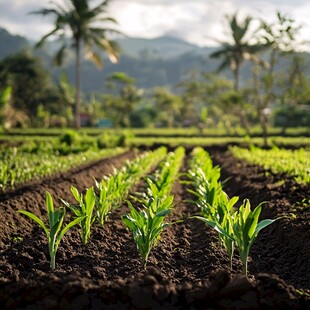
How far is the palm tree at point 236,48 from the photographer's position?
3469 centimetres

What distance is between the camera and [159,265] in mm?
4293

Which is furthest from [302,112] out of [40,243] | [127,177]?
[40,243]

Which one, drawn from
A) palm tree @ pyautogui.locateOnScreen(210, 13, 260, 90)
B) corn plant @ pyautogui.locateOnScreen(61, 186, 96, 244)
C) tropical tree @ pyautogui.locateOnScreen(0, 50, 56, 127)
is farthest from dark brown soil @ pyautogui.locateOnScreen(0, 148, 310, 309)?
tropical tree @ pyautogui.locateOnScreen(0, 50, 56, 127)

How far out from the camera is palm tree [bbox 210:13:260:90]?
34688 mm

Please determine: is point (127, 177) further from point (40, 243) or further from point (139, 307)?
point (139, 307)

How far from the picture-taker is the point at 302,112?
42281mm

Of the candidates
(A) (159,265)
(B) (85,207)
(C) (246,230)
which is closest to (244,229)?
(C) (246,230)

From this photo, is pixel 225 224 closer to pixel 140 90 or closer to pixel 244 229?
pixel 244 229

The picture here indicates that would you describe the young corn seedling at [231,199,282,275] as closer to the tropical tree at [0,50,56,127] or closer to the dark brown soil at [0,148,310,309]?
the dark brown soil at [0,148,310,309]

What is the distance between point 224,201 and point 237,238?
68 cm

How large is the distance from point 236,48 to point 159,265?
108ft

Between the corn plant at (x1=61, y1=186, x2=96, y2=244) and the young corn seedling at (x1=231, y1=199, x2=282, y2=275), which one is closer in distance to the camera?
the young corn seedling at (x1=231, y1=199, x2=282, y2=275)

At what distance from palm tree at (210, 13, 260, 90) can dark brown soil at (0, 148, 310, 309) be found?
1123 inches

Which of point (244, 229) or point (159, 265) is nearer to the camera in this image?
point (244, 229)
